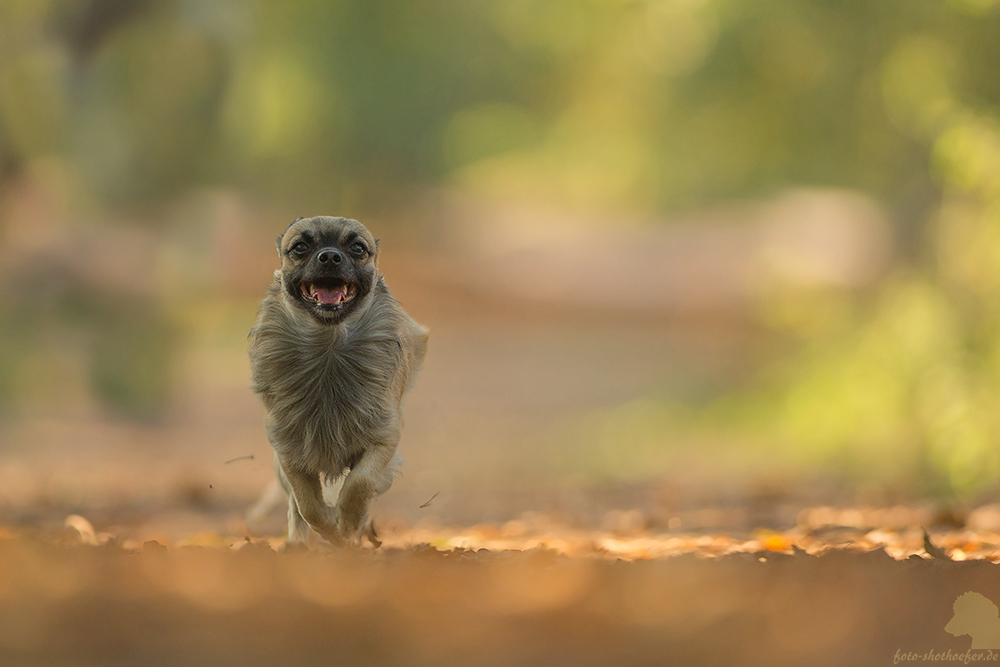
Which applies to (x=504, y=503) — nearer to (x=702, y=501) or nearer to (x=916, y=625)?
(x=702, y=501)

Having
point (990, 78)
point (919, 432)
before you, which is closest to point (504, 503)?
point (919, 432)

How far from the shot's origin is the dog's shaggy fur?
16.9 ft

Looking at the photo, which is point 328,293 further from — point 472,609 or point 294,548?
point 472,609

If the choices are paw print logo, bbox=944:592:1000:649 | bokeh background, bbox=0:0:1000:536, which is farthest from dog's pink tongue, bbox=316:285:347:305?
paw print logo, bbox=944:592:1000:649

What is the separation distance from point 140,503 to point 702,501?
4110 millimetres

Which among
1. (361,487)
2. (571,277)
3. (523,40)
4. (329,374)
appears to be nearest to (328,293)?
(329,374)

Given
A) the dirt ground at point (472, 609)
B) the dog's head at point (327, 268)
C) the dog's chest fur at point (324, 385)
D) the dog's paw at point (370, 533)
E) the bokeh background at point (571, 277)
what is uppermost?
the bokeh background at point (571, 277)

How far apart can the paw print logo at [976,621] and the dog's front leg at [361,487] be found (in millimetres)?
2658

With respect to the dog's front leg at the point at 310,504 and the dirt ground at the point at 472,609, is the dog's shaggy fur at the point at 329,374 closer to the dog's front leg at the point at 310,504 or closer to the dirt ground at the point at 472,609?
the dog's front leg at the point at 310,504

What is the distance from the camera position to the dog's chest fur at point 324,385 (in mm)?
5273

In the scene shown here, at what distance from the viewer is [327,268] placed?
5.04 m

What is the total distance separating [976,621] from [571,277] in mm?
24034

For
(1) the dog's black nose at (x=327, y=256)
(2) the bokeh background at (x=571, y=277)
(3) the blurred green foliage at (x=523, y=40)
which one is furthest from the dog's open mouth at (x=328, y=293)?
(3) the blurred green foliage at (x=523, y=40)

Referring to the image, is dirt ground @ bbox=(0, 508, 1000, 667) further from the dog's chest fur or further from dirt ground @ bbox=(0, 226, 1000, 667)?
the dog's chest fur
